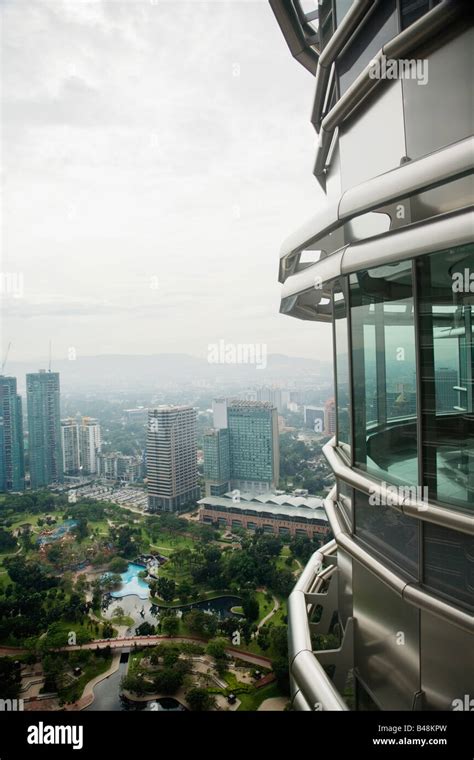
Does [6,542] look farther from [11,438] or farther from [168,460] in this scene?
[168,460]

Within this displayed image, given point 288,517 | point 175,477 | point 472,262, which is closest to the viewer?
point 472,262

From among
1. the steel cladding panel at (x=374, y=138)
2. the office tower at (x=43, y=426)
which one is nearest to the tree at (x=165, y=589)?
the office tower at (x=43, y=426)

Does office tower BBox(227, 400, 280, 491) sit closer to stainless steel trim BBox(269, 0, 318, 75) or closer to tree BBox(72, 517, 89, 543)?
tree BBox(72, 517, 89, 543)

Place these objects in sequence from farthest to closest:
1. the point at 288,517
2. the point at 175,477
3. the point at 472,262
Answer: the point at 175,477, the point at 288,517, the point at 472,262

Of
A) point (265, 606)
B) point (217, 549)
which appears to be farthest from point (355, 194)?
point (217, 549)

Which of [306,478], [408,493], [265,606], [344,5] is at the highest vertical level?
[344,5]

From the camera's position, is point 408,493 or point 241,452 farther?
point 241,452
